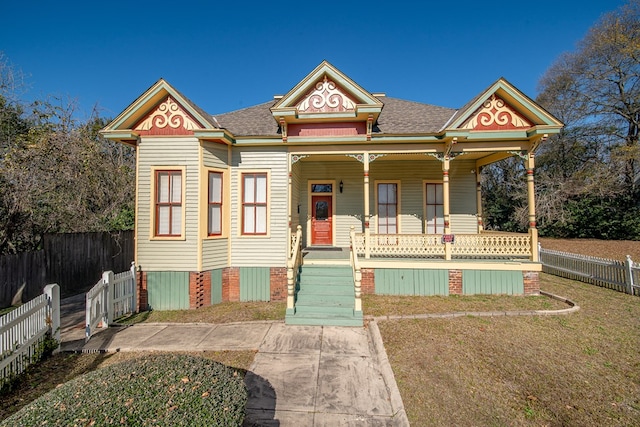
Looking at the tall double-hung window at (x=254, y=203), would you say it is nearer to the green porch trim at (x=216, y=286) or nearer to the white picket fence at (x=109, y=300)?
the green porch trim at (x=216, y=286)

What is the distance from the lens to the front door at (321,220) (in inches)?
468

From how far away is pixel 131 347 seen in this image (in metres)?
5.93

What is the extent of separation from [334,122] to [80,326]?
9418 mm

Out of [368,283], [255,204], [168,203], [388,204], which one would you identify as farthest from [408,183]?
[168,203]

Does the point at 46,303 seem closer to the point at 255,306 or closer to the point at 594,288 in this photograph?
the point at 255,306

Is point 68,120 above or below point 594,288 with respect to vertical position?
above

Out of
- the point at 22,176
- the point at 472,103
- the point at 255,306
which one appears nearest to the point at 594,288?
the point at 472,103

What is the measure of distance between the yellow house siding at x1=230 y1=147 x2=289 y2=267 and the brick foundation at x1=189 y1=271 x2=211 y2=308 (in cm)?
96

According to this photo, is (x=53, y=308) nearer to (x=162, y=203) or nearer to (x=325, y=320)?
(x=162, y=203)

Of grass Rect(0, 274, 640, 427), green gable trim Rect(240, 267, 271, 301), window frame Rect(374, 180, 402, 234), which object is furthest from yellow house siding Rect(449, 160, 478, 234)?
green gable trim Rect(240, 267, 271, 301)

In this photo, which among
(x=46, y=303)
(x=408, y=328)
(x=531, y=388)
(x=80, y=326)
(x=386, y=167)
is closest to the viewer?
(x=531, y=388)

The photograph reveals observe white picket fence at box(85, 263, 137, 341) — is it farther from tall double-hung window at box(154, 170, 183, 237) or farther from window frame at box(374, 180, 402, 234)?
window frame at box(374, 180, 402, 234)

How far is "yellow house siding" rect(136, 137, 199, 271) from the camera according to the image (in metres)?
8.60

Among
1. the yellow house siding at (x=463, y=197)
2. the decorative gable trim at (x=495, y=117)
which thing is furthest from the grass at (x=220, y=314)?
the decorative gable trim at (x=495, y=117)
